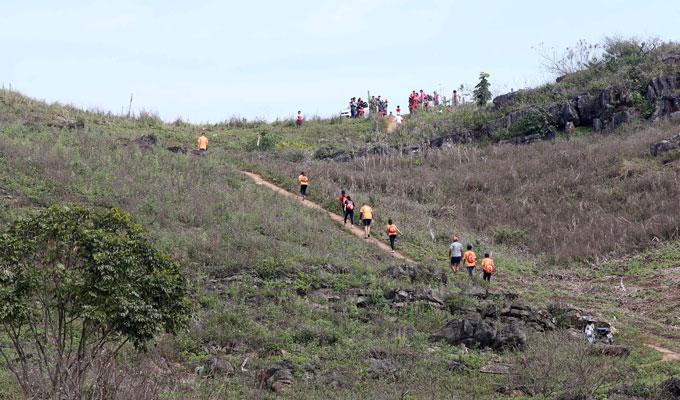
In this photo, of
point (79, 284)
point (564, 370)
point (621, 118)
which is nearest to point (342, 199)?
point (564, 370)

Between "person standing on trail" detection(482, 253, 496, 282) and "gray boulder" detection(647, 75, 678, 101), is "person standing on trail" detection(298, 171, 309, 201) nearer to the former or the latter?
"person standing on trail" detection(482, 253, 496, 282)

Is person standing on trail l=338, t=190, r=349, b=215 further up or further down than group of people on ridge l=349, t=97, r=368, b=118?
further down

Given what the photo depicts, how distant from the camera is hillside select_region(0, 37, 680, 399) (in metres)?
17.4

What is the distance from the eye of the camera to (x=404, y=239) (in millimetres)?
29594

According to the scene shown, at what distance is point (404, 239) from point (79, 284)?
1722 centimetres

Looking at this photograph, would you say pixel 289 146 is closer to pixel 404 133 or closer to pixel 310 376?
pixel 404 133

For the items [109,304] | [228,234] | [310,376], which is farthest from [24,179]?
[109,304]

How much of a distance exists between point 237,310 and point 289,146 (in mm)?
24794

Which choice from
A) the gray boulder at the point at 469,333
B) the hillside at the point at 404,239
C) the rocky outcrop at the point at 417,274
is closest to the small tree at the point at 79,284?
the hillside at the point at 404,239

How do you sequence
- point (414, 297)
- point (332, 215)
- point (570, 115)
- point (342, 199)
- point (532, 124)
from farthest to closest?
1. point (532, 124)
2. point (570, 115)
3. point (332, 215)
4. point (342, 199)
5. point (414, 297)

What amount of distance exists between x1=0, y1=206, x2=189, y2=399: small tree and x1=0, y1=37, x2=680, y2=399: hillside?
80 cm

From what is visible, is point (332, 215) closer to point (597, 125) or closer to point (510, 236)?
point (510, 236)

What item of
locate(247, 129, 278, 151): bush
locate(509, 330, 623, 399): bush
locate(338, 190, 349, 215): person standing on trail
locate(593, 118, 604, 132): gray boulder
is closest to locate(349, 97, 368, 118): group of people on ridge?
locate(247, 129, 278, 151): bush

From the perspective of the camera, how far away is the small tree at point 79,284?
13188mm
